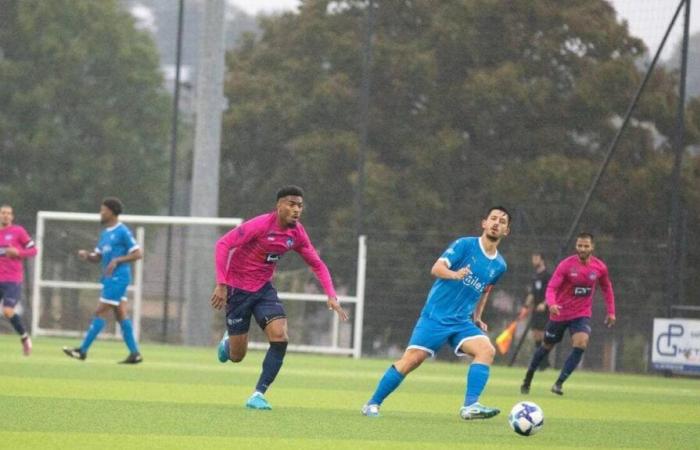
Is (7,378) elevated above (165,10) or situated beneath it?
situated beneath

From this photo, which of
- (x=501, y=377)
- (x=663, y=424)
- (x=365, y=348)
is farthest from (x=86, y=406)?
(x=365, y=348)

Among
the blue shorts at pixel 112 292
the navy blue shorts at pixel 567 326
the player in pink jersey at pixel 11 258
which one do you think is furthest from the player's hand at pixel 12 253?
the navy blue shorts at pixel 567 326

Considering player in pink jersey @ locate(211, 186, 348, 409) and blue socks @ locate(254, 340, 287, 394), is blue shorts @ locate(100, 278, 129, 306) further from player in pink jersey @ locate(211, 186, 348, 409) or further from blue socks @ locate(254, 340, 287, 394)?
blue socks @ locate(254, 340, 287, 394)

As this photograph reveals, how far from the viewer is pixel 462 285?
14266mm

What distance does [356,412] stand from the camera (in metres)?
14.9

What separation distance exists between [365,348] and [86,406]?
17.8 meters

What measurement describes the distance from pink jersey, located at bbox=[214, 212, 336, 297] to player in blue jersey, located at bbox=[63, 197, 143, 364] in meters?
6.46

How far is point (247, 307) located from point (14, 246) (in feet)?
31.5

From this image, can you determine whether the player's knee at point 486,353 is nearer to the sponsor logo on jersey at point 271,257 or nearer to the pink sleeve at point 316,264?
the pink sleeve at point 316,264

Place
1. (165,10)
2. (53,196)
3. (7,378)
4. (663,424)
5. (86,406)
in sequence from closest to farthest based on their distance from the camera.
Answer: (86,406) → (663,424) → (7,378) → (53,196) → (165,10)

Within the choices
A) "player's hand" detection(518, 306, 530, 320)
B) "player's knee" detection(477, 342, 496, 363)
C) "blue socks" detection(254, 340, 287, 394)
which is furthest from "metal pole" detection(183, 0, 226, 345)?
"player's knee" detection(477, 342, 496, 363)

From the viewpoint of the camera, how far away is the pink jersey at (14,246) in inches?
925

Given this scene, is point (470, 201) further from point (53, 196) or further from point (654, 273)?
point (53, 196)

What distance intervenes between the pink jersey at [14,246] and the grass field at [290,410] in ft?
3.77
